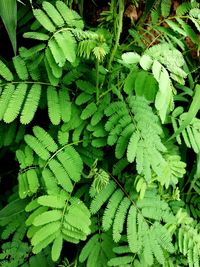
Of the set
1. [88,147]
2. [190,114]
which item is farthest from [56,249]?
[190,114]

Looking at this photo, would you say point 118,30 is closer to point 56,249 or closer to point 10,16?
point 10,16

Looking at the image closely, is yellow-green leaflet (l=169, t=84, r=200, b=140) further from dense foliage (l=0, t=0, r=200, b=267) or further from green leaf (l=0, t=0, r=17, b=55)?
green leaf (l=0, t=0, r=17, b=55)

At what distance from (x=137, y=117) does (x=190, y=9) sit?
26.2 inches

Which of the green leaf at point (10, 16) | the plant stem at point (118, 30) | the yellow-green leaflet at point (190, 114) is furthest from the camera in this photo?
the yellow-green leaflet at point (190, 114)

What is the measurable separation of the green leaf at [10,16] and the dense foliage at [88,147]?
0.08m

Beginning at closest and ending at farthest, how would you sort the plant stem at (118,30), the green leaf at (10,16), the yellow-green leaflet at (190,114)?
the green leaf at (10,16) < the plant stem at (118,30) < the yellow-green leaflet at (190,114)

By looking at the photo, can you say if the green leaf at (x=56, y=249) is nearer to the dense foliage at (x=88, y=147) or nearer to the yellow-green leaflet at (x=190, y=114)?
the dense foliage at (x=88, y=147)

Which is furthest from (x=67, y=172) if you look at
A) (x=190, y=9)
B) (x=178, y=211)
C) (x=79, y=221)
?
(x=190, y=9)

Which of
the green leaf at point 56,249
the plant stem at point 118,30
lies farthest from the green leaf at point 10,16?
the green leaf at point 56,249

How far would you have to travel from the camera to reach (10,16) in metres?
1.51

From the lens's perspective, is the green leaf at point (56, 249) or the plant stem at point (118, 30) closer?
the green leaf at point (56, 249)

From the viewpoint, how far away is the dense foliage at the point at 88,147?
5.01 ft

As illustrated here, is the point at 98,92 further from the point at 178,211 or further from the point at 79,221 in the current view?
the point at 178,211

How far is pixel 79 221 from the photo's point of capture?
5.07ft
